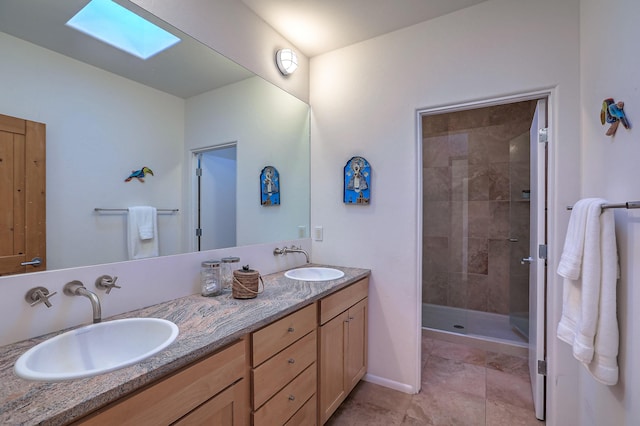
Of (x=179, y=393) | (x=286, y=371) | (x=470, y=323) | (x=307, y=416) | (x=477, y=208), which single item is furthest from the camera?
(x=477, y=208)

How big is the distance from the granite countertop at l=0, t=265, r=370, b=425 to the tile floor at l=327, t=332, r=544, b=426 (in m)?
0.91

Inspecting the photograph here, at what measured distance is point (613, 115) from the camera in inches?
43.9

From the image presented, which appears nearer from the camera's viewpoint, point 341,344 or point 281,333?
point 281,333

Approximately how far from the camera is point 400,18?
6.43 feet

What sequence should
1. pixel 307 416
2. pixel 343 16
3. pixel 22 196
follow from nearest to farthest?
1. pixel 22 196
2. pixel 307 416
3. pixel 343 16

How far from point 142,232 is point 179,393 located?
0.79 meters

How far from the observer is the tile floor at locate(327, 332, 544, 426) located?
1764 millimetres

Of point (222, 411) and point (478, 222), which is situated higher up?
point (478, 222)

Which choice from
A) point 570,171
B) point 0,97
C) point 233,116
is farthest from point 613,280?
point 0,97

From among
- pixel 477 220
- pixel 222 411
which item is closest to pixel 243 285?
pixel 222 411

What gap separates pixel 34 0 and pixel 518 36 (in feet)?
7.68

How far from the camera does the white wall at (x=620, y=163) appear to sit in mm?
990

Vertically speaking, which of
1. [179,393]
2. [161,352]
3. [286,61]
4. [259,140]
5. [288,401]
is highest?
[286,61]

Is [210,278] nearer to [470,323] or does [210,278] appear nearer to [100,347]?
[100,347]
